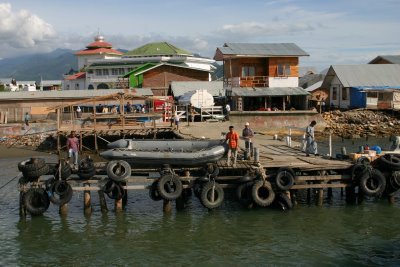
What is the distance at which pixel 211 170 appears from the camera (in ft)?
63.0

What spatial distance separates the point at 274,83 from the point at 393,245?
30510 millimetres

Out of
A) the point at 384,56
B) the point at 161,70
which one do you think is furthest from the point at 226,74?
the point at 384,56

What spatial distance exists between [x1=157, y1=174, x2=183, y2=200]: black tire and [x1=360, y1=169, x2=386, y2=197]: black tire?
7.33m

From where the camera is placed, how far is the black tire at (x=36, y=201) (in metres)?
18.4

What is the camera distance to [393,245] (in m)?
15.8

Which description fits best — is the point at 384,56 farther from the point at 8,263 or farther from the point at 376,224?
the point at 8,263

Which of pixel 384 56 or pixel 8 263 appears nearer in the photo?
pixel 8 263

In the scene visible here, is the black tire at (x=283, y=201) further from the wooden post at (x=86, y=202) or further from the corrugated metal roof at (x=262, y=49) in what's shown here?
the corrugated metal roof at (x=262, y=49)

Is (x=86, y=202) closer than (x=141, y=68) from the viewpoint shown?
Yes

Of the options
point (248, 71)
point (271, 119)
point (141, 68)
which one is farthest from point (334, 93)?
point (141, 68)

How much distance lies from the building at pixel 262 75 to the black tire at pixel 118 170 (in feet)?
84.6

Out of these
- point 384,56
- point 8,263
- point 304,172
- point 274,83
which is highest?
point 384,56

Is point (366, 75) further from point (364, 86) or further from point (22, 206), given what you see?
point (22, 206)

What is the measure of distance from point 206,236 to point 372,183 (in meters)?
7.26
